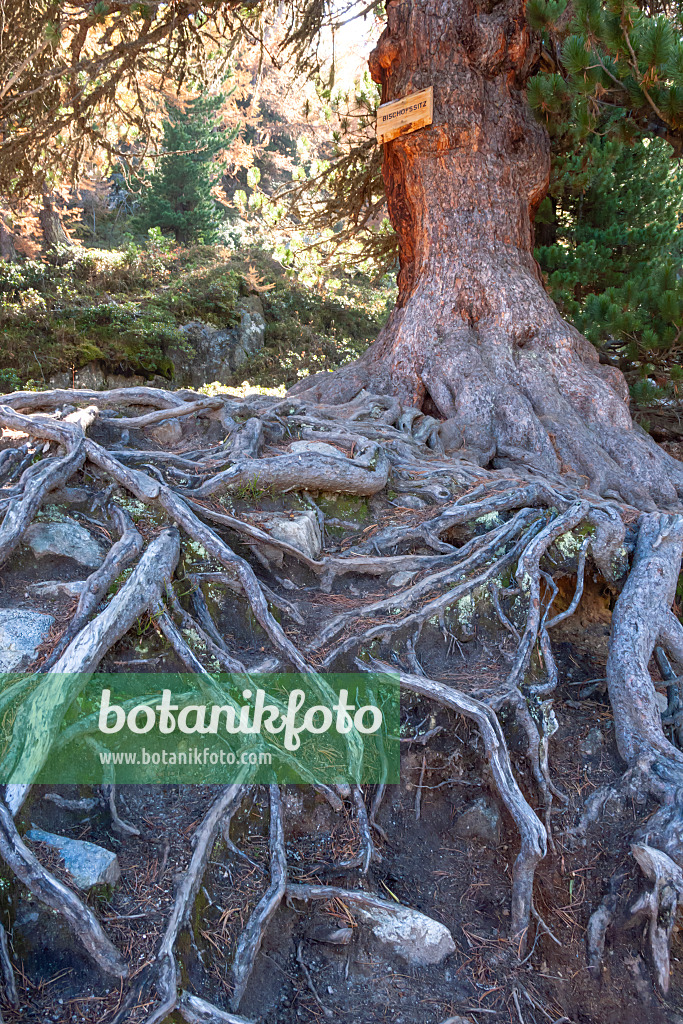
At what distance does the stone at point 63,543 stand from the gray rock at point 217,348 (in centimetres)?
1029

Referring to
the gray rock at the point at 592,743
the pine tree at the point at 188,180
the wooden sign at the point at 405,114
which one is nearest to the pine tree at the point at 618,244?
the wooden sign at the point at 405,114

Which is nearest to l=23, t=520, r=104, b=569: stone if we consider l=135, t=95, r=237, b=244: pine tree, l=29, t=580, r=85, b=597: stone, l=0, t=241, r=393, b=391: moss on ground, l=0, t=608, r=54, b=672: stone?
l=29, t=580, r=85, b=597: stone

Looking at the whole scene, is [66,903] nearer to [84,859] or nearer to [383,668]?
[84,859]

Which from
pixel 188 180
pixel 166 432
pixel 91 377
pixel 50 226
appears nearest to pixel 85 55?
pixel 91 377

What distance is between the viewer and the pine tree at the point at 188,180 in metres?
20.9

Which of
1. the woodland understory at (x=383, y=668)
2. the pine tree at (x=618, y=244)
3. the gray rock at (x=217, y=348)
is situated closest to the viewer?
the woodland understory at (x=383, y=668)

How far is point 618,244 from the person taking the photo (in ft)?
25.6

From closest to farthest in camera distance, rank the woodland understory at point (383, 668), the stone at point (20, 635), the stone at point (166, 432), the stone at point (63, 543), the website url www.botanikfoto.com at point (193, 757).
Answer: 1. the woodland understory at point (383, 668)
2. the website url www.botanikfoto.com at point (193, 757)
3. the stone at point (20, 635)
4. the stone at point (63, 543)
5. the stone at point (166, 432)

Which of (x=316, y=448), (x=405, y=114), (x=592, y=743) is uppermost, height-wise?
(x=405, y=114)

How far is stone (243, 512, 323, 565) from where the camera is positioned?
4.18 m

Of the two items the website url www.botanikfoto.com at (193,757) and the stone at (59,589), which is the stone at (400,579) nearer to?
the website url www.botanikfoto.com at (193,757)

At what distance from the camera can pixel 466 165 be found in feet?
22.8

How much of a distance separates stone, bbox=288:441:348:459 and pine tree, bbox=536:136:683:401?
3.38 metres

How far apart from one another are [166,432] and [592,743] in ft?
11.6
